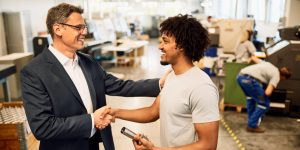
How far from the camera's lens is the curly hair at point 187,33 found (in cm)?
148

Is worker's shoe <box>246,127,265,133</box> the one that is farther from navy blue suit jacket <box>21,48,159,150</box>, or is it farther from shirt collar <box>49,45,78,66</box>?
shirt collar <box>49,45,78,66</box>

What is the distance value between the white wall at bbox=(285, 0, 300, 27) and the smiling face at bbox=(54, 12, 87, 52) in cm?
523

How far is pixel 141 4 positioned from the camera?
1909 centimetres

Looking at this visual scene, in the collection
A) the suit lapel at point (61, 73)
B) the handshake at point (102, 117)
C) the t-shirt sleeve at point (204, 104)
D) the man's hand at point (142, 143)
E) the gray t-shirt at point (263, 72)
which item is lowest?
the gray t-shirt at point (263, 72)

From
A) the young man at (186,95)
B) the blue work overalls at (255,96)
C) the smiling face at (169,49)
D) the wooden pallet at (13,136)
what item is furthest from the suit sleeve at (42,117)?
the blue work overalls at (255,96)

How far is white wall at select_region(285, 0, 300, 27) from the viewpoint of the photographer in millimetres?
5547

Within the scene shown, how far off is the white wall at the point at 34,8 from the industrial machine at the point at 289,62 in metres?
5.60

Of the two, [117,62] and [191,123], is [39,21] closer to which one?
[117,62]

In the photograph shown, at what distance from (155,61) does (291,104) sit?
5.74 metres

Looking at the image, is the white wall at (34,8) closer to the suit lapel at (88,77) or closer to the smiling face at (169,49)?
the suit lapel at (88,77)

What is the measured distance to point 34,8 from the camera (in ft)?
24.2

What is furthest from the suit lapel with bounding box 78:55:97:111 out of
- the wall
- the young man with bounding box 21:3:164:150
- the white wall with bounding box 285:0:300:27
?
the white wall with bounding box 285:0:300:27

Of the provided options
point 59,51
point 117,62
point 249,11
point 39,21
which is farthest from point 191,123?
point 249,11

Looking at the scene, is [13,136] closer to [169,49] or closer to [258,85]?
[169,49]
